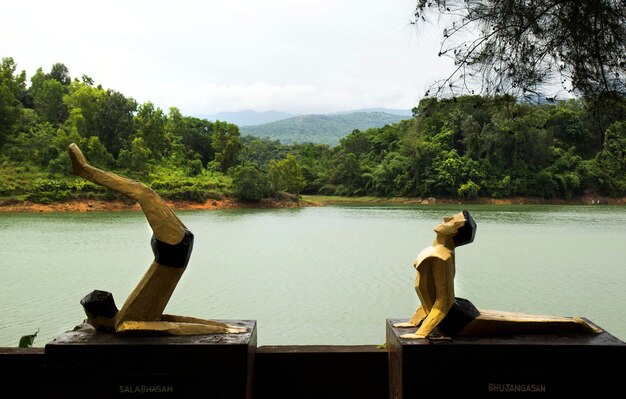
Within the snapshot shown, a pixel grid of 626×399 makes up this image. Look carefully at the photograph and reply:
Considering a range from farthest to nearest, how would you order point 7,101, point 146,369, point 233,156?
point 233,156 → point 7,101 → point 146,369

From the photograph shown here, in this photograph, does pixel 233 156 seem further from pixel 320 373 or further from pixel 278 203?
pixel 320 373

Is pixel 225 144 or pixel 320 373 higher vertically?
pixel 225 144

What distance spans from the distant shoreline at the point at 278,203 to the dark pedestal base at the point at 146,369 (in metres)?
24.4

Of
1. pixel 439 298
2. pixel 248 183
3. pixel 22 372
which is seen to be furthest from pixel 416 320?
pixel 248 183

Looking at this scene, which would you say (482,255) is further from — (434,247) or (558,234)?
(434,247)

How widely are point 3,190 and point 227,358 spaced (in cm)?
2625

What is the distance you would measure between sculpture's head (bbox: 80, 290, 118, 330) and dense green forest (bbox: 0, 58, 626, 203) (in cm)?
2456

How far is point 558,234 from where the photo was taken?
1708cm

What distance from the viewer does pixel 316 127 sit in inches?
5118

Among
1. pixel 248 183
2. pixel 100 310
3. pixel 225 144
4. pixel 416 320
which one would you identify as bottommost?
pixel 248 183

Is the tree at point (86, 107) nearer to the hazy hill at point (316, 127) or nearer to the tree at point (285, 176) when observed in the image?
the tree at point (285, 176)

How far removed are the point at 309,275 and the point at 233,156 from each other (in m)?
26.4

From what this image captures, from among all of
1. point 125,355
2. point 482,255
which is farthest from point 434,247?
point 482,255

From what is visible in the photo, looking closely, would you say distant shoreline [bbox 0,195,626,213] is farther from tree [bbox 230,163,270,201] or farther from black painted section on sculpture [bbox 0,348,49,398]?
black painted section on sculpture [bbox 0,348,49,398]
